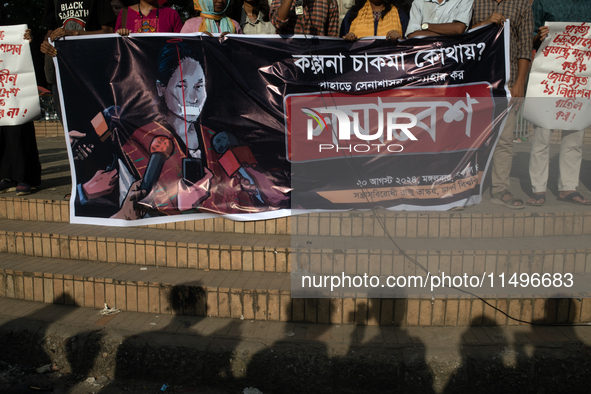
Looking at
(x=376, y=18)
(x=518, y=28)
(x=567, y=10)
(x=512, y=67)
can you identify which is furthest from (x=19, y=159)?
(x=567, y=10)

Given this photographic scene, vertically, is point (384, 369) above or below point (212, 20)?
below

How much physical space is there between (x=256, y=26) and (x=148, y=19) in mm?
1186

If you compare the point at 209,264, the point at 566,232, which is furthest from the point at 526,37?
the point at 209,264

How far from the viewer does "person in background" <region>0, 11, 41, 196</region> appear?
4.43m

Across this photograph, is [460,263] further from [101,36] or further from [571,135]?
[101,36]

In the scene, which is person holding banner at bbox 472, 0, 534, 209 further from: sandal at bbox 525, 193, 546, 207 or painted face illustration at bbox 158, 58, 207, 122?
painted face illustration at bbox 158, 58, 207, 122

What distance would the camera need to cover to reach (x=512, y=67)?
3.89 m

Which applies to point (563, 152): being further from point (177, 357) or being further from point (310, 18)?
point (177, 357)

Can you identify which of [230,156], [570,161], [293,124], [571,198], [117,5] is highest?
[117,5]

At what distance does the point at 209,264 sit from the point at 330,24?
2816 mm

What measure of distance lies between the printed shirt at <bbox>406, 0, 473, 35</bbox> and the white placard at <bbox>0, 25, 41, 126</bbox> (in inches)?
160

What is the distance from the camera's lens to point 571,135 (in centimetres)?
401

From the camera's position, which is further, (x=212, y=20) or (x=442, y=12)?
(x=212, y=20)

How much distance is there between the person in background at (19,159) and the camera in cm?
443
